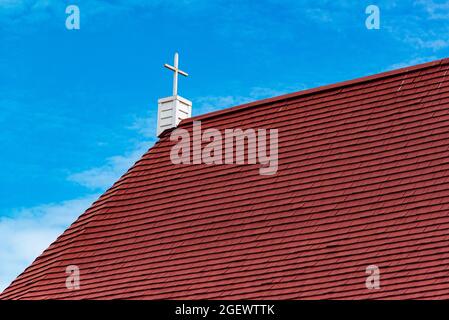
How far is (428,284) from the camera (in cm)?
1391

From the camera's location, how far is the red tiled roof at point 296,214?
1498cm

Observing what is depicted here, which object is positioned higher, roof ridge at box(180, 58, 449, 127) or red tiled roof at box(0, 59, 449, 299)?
roof ridge at box(180, 58, 449, 127)

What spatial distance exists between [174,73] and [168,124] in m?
1.45

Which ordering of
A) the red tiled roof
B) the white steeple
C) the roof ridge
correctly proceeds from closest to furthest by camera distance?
the red tiled roof → the roof ridge → the white steeple

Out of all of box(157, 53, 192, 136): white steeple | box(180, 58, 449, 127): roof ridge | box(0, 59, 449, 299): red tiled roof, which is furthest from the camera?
box(157, 53, 192, 136): white steeple

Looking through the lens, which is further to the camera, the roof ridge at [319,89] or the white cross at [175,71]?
the white cross at [175,71]

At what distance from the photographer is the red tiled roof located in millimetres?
14984

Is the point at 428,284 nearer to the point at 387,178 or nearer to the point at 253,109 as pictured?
the point at 387,178

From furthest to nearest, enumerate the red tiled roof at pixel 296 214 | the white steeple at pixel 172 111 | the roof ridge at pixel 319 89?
the white steeple at pixel 172 111
the roof ridge at pixel 319 89
the red tiled roof at pixel 296 214

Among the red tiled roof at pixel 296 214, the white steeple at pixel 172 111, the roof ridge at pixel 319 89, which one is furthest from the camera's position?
the white steeple at pixel 172 111

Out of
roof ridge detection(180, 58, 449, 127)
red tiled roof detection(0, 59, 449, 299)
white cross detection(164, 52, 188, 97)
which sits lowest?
red tiled roof detection(0, 59, 449, 299)

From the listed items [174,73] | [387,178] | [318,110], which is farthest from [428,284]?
[174,73]

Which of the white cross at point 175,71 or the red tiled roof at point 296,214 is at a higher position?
the white cross at point 175,71
